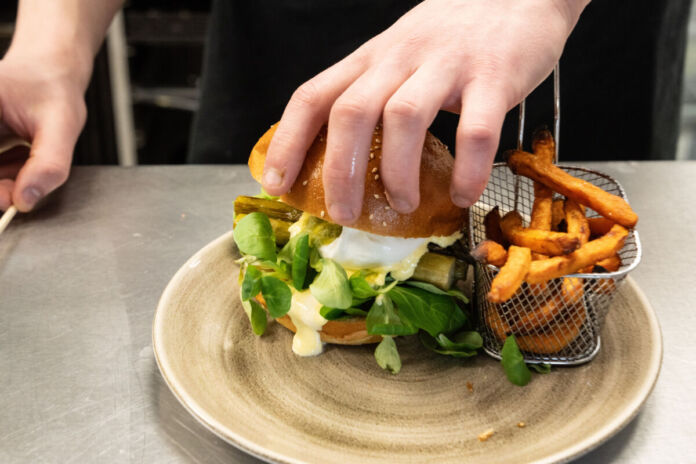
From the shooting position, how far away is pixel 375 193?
4.78 ft

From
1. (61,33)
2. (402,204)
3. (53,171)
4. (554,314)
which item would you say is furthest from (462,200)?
(61,33)

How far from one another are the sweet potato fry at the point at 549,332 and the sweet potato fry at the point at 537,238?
0.18 metres

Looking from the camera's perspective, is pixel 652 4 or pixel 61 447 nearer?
pixel 61 447

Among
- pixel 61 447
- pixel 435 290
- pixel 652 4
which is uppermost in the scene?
pixel 652 4

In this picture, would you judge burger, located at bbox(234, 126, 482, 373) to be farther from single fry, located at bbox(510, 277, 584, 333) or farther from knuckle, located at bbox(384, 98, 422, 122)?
knuckle, located at bbox(384, 98, 422, 122)

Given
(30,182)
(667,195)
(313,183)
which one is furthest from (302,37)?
(667,195)

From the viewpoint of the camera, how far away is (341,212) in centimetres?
129

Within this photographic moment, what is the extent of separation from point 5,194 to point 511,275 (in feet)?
5.52

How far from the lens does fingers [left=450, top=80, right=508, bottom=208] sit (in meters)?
1.19

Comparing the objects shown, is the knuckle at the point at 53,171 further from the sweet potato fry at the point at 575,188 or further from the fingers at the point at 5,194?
the sweet potato fry at the point at 575,188

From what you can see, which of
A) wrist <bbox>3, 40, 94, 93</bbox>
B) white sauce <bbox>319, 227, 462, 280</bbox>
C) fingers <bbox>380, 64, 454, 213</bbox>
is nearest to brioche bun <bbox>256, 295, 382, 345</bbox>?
white sauce <bbox>319, 227, 462, 280</bbox>

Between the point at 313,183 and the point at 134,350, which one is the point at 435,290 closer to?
the point at 313,183

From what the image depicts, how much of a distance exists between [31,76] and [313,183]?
1.27 metres

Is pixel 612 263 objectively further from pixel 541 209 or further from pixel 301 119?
pixel 301 119
